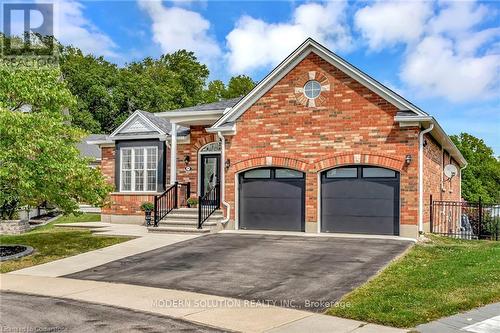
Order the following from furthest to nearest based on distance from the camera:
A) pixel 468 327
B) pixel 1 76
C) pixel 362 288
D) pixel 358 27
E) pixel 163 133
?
pixel 163 133
pixel 358 27
pixel 1 76
pixel 362 288
pixel 468 327

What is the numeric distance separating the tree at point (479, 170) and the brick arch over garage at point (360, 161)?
119 ft

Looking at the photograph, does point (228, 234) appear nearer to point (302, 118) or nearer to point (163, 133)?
point (302, 118)

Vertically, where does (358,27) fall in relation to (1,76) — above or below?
above

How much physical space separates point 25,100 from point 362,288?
1139 centimetres

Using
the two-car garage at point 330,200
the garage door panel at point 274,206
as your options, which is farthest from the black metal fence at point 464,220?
the garage door panel at point 274,206

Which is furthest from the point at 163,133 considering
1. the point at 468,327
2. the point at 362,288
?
the point at 468,327

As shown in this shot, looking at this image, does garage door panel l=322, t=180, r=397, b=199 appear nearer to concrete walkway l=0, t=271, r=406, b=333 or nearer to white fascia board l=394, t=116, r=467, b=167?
white fascia board l=394, t=116, r=467, b=167

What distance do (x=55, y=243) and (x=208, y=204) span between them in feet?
18.8

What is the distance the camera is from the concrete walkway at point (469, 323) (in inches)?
267

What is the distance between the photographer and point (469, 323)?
712cm

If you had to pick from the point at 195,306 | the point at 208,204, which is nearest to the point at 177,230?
the point at 208,204

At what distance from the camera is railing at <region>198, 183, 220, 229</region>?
699 inches

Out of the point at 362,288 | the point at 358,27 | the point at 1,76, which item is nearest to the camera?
the point at 362,288

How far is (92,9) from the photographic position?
16578 mm
